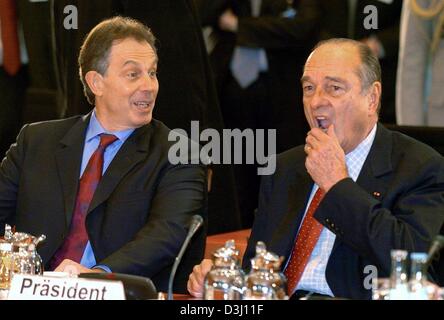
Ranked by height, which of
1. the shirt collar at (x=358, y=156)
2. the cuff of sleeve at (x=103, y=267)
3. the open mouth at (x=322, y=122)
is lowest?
the cuff of sleeve at (x=103, y=267)

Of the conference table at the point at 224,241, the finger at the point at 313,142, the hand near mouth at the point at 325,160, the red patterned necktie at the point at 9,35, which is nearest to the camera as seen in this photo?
the hand near mouth at the point at 325,160

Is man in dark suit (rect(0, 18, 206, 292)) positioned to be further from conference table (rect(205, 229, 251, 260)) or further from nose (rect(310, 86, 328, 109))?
conference table (rect(205, 229, 251, 260))

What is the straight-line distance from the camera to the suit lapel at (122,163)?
12.7 ft

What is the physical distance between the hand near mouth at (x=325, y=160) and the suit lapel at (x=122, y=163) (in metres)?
0.65

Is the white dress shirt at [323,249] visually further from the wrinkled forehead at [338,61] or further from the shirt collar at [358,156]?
the wrinkled forehead at [338,61]

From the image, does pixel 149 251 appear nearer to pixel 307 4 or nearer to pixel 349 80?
pixel 349 80

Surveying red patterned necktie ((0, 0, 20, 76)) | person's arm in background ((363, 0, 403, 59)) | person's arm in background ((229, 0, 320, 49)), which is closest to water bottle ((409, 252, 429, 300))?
person's arm in background ((363, 0, 403, 59))

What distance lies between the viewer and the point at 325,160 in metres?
3.51

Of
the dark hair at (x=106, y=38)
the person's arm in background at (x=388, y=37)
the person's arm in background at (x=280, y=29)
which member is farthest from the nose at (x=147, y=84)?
the person's arm in background at (x=280, y=29)

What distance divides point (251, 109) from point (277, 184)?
2742mm

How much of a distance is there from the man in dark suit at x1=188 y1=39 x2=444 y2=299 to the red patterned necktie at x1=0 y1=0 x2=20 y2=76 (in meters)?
3.90

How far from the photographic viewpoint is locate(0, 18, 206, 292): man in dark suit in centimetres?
385

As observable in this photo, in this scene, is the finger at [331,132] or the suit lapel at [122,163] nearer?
the finger at [331,132]

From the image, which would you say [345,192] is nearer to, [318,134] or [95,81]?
[318,134]
